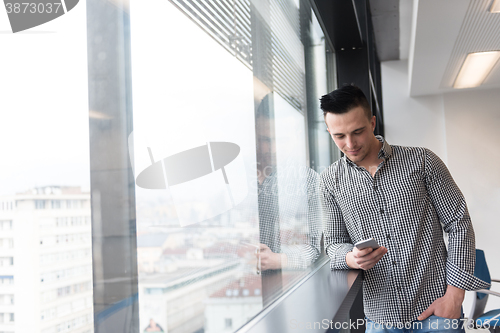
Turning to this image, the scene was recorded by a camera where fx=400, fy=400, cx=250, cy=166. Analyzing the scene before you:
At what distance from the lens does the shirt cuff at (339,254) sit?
1690 millimetres

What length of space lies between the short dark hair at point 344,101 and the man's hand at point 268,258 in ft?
2.05

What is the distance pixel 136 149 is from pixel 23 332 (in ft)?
1.10

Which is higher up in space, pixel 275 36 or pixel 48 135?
pixel 275 36

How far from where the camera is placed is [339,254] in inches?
67.2

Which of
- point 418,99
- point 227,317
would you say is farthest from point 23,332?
point 418,99

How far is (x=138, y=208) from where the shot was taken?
0.71m

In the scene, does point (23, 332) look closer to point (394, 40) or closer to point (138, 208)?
point (138, 208)

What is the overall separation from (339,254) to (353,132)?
0.52m

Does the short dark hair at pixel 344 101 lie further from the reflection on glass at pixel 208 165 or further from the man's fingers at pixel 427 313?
the man's fingers at pixel 427 313

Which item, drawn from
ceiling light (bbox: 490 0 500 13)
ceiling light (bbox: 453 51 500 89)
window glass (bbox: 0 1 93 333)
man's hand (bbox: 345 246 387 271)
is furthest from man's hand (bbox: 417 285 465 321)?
ceiling light (bbox: 453 51 500 89)

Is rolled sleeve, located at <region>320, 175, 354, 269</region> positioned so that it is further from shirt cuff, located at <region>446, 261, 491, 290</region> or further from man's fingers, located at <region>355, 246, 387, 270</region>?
shirt cuff, located at <region>446, 261, 491, 290</region>

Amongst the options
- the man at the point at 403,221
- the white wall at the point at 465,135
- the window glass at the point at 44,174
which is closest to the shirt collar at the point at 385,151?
the man at the point at 403,221

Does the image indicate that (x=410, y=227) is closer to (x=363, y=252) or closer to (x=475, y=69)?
(x=363, y=252)

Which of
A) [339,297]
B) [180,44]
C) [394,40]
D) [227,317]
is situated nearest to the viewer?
[180,44]
